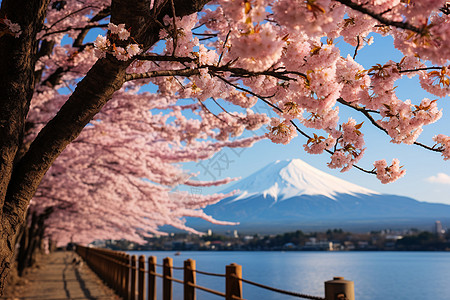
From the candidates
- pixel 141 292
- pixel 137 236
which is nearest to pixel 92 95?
pixel 141 292

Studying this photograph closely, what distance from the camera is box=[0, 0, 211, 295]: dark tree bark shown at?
9.10 feet

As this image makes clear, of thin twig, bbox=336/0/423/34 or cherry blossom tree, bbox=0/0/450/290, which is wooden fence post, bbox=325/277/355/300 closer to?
cherry blossom tree, bbox=0/0/450/290

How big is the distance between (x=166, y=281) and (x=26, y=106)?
15.9 feet

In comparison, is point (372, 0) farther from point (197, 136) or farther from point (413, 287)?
point (413, 287)

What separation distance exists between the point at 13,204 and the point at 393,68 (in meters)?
2.82

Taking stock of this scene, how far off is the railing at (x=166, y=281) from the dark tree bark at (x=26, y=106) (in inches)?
77.0

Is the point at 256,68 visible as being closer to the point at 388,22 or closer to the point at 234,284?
the point at 388,22

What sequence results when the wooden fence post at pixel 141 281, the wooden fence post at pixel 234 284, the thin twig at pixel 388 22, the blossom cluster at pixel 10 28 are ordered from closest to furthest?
the thin twig at pixel 388 22 < the blossom cluster at pixel 10 28 < the wooden fence post at pixel 234 284 < the wooden fence post at pixel 141 281

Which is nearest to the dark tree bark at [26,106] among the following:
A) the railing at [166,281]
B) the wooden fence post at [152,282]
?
the railing at [166,281]

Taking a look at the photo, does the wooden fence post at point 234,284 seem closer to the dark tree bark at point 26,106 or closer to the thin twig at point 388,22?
the dark tree bark at point 26,106

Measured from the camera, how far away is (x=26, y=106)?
304 cm

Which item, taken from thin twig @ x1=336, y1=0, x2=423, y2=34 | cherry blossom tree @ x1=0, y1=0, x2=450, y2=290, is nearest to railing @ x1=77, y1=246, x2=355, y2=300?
cherry blossom tree @ x1=0, y1=0, x2=450, y2=290

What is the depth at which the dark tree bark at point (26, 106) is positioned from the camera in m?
2.77

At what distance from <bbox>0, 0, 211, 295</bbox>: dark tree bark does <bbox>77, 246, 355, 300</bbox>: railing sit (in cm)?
196
